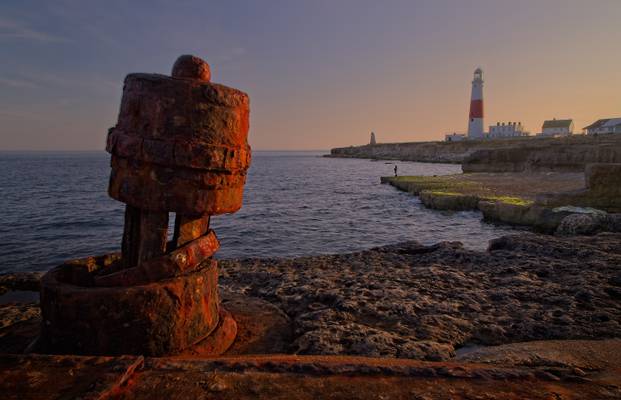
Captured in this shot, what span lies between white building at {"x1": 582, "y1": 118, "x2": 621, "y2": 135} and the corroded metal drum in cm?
9163

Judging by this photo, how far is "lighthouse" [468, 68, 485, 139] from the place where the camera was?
78062mm

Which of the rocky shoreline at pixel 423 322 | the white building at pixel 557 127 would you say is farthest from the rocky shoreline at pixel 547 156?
the white building at pixel 557 127

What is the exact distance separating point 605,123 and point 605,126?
131 cm

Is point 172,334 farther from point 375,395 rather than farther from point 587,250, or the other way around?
point 587,250

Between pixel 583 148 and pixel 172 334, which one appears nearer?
pixel 172 334

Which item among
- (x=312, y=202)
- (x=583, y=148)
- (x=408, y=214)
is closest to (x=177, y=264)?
(x=408, y=214)

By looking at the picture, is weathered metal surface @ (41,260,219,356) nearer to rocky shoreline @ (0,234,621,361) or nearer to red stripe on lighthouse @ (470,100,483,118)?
rocky shoreline @ (0,234,621,361)

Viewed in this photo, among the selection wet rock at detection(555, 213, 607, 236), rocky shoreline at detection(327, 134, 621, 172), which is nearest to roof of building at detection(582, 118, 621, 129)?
rocky shoreline at detection(327, 134, 621, 172)

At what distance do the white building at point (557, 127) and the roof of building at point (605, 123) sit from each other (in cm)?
733

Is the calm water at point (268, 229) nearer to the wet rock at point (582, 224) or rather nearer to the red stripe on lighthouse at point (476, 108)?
the wet rock at point (582, 224)

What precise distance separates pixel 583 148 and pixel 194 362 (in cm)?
4041

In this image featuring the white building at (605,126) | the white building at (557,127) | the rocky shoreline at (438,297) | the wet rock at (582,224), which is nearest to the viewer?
the rocky shoreline at (438,297)

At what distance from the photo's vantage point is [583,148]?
3309 cm

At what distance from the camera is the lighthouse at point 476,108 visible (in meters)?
78.1
